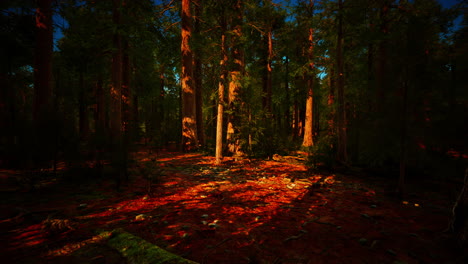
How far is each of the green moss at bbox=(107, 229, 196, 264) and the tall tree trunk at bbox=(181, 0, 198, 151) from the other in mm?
9792

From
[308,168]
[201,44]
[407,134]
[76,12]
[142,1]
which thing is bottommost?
[308,168]

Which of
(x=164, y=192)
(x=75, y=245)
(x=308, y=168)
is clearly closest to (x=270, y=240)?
(x=75, y=245)

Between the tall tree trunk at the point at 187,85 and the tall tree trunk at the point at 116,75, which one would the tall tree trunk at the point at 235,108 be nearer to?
the tall tree trunk at the point at 187,85

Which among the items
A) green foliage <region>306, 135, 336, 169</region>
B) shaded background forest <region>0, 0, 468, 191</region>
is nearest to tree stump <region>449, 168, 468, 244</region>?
shaded background forest <region>0, 0, 468, 191</region>

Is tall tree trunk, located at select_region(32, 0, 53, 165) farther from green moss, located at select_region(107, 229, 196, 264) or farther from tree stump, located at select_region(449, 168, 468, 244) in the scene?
tree stump, located at select_region(449, 168, 468, 244)

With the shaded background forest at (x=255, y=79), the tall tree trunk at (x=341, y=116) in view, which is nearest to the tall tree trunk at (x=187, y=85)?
the shaded background forest at (x=255, y=79)

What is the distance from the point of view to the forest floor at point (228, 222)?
2430 millimetres

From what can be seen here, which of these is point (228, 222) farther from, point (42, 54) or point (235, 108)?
point (42, 54)

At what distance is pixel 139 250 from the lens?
2.32m

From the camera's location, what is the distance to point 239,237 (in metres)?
2.84

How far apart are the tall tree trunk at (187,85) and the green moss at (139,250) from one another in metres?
9.79

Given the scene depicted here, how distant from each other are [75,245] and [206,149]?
1042cm

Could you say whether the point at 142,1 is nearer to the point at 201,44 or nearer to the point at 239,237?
the point at 201,44

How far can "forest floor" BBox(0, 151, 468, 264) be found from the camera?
2.43 meters
